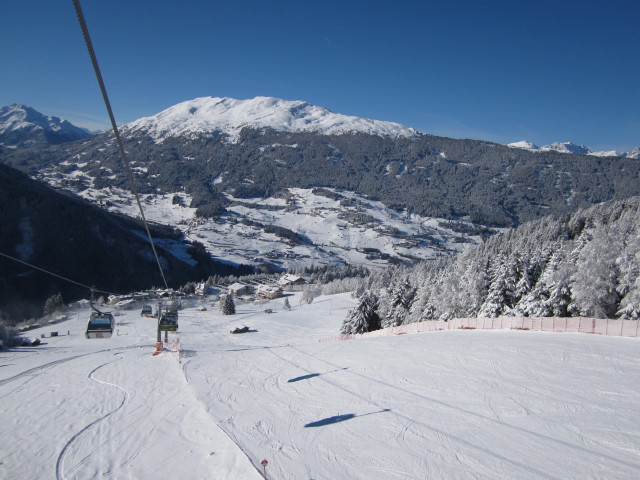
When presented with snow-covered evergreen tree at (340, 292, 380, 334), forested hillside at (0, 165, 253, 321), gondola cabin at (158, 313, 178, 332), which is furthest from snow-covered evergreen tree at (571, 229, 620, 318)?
forested hillside at (0, 165, 253, 321)

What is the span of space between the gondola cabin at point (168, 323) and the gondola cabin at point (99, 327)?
295 inches

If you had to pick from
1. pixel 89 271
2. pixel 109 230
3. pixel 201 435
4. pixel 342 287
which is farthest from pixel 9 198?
pixel 201 435

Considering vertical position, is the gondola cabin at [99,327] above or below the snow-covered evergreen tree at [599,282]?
below

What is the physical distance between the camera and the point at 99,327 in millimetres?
22078

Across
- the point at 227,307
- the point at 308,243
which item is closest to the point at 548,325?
the point at 227,307

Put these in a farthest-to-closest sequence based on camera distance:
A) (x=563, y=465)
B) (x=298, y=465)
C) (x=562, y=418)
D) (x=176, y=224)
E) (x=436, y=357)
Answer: (x=176, y=224) < (x=436, y=357) < (x=562, y=418) < (x=298, y=465) < (x=563, y=465)

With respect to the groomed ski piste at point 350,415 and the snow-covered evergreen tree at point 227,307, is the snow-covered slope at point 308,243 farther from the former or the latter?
the groomed ski piste at point 350,415

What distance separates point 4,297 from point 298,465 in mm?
96678

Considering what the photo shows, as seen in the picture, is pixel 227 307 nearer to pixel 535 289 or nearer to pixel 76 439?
pixel 535 289

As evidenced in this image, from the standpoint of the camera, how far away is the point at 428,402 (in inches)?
504

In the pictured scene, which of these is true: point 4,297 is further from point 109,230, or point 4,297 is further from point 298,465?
point 298,465

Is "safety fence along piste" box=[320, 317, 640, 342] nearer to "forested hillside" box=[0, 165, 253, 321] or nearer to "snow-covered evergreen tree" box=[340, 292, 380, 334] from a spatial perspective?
"snow-covered evergreen tree" box=[340, 292, 380, 334]

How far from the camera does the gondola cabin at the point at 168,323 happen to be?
30181mm

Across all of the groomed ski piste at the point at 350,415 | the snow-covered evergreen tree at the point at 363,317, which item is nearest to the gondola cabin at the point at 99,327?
the groomed ski piste at the point at 350,415
